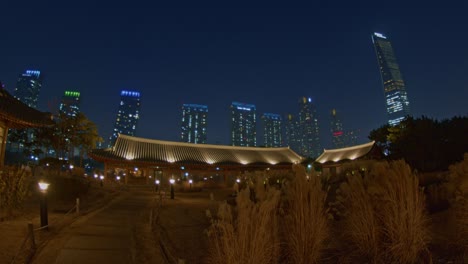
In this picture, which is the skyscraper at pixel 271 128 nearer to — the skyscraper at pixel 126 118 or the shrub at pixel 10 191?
the skyscraper at pixel 126 118

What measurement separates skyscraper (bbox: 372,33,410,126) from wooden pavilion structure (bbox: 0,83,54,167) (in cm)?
9253

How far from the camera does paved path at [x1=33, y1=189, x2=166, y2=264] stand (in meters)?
5.55

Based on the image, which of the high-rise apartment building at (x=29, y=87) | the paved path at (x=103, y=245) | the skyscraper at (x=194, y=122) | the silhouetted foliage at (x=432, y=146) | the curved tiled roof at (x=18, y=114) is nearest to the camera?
the paved path at (x=103, y=245)

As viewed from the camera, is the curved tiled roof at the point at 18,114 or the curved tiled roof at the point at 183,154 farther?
the curved tiled roof at the point at 183,154

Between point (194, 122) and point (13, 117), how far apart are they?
135751 millimetres

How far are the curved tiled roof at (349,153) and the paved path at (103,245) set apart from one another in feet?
95.6

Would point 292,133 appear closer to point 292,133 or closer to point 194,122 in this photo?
point 292,133

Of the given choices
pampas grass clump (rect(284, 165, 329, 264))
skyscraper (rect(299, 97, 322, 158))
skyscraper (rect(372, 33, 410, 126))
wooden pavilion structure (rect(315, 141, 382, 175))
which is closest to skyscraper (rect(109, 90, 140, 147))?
skyscraper (rect(299, 97, 322, 158))

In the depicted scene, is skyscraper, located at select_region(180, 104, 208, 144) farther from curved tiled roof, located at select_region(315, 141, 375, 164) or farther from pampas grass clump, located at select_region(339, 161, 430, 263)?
pampas grass clump, located at select_region(339, 161, 430, 263)

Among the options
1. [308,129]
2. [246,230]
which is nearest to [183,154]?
[246,230]

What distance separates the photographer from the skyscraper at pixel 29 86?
5571 inches

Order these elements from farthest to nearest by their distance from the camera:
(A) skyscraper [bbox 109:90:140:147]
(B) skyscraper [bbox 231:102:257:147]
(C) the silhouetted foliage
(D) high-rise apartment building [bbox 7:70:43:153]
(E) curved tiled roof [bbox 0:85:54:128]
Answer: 1. (A) skyscraper [bbox 109:90:140:147]
2. (B) skyscraper [bbox 231:102:257:147]
3. (D) high-rise apartment building [bbox 7:70:43:153]
4. (C) the silhouetted foliage
5. (E) curved tiled roof [bbox 0:85:54:128]

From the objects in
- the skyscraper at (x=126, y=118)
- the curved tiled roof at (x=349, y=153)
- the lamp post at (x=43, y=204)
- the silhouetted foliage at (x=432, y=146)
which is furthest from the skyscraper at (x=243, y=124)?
the lamp post at (x=43, y=204)

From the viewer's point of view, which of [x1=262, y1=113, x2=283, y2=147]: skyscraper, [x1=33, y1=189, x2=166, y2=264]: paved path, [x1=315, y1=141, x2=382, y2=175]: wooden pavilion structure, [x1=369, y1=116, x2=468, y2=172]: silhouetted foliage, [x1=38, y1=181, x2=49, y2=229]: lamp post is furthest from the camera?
[x1=262, y1=113, x2=283, y2=147]: skyscraper
